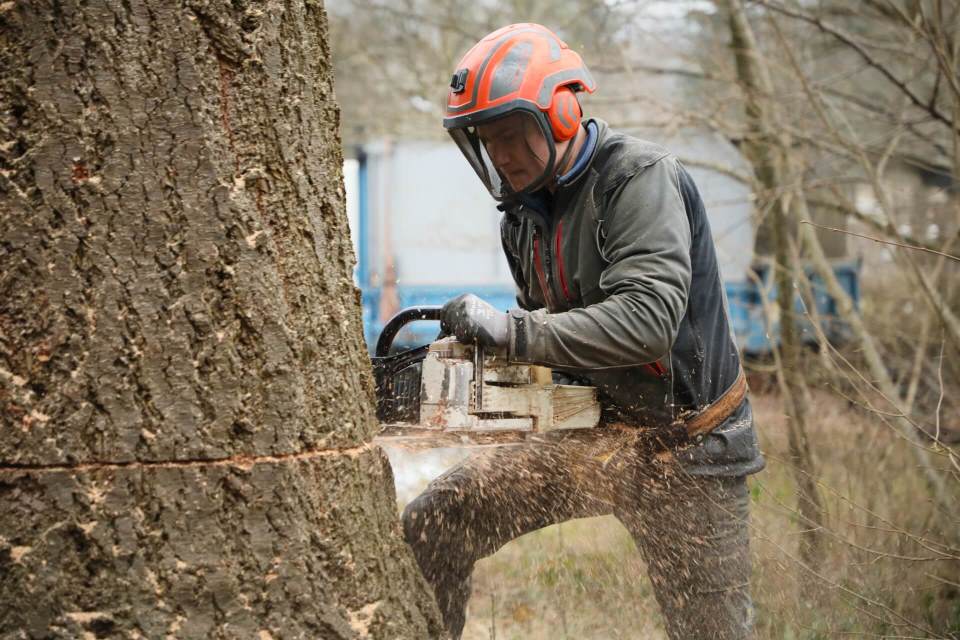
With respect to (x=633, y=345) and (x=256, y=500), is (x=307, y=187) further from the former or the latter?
(x=633, y=345)

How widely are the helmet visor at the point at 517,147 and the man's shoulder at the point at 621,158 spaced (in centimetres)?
16

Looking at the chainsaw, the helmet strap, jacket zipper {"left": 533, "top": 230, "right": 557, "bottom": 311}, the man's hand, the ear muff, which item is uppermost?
the ear muff

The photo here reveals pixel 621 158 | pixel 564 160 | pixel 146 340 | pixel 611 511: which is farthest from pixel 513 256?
pixel 146 340

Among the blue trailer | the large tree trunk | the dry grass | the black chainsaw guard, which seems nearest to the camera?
the large tree trunk

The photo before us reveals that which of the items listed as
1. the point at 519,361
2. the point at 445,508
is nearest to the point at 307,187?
the point at 519,361

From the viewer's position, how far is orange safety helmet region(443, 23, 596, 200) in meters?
2.75

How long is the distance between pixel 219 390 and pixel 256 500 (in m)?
0.24

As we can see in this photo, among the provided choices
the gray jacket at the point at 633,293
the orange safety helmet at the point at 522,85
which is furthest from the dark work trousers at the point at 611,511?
the orange safety helmet at the point at 522,85

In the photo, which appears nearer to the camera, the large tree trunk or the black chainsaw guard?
the large tree trunk

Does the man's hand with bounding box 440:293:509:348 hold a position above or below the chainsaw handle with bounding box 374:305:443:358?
above

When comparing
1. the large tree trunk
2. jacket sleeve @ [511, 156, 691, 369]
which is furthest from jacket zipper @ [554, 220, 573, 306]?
the large tree trunk

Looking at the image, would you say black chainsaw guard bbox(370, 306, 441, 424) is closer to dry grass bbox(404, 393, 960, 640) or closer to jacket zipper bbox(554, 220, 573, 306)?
jacket zipper bbox(554, 220, 573, 306)

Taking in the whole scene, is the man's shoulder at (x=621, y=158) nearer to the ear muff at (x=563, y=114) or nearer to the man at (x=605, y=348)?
the man at (x=605, y=348)

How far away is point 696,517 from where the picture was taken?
2.90 m
